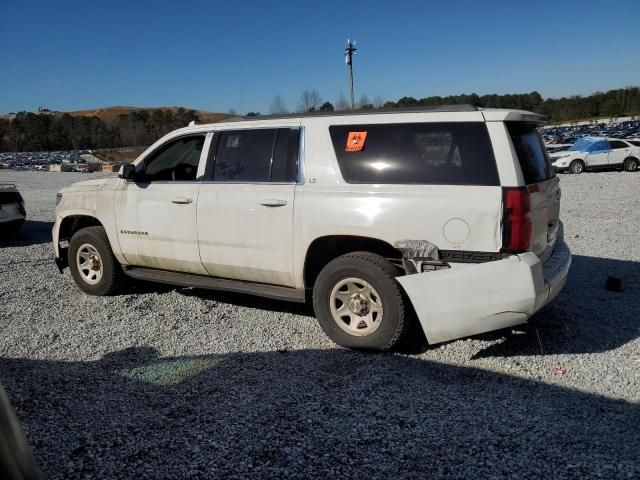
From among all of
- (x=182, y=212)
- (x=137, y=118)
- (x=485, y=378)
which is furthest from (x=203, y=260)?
(x=137, y=118)

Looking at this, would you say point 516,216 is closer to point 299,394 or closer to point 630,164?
point 299,394

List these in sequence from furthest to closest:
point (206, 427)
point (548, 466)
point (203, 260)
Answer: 1. point (203, 260)
2. point (206, 427)
3. point (548, 466)

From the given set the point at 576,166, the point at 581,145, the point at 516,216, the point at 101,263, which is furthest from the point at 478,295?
the point at 581,145

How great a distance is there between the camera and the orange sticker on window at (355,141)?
4.38m

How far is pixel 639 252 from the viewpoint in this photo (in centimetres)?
793

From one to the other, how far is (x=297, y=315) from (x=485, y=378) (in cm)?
213

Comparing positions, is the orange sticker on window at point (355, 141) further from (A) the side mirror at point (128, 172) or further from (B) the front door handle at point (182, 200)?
(A) the side mirror at point (128, 172)

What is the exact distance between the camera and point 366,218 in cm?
422

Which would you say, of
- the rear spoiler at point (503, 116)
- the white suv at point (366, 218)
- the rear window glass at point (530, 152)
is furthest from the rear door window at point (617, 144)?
the rear spoiler at point (503, 116)

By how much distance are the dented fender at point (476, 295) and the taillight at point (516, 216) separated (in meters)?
0.12

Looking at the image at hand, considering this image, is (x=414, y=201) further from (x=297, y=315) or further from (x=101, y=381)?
(x=101, y=381)

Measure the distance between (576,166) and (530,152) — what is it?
930 inches

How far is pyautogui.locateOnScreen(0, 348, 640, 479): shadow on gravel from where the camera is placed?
283 cm

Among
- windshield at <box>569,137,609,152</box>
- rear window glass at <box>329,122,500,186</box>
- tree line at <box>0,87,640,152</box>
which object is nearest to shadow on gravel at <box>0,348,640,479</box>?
rear window glass at <box>329,122,500,186</box>
